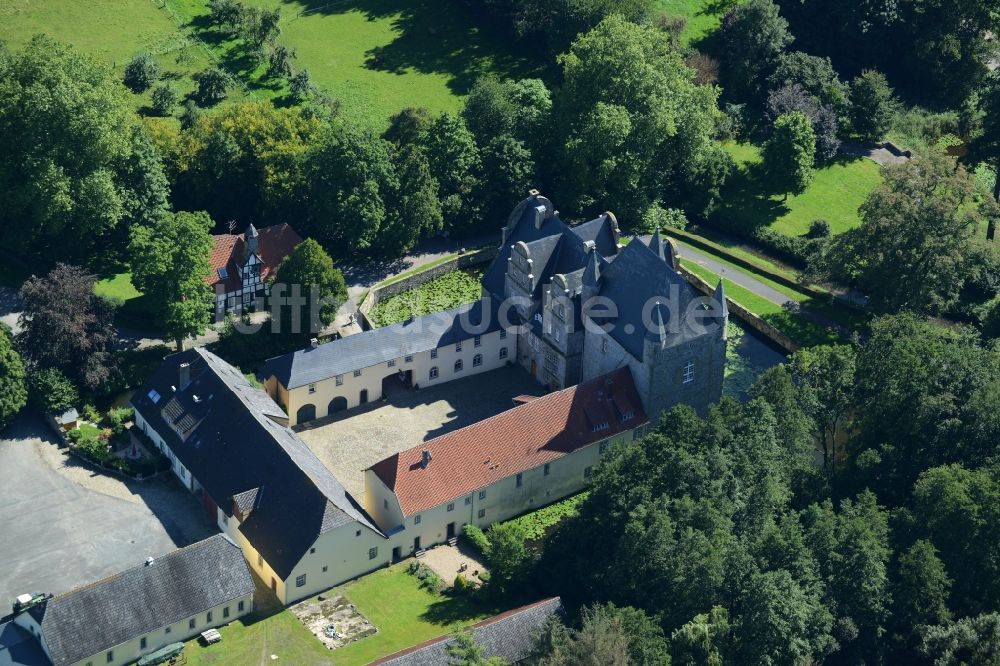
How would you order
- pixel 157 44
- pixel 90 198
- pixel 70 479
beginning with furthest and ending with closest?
pixel 157 44 → pixel 90 198 → pixel 70 479

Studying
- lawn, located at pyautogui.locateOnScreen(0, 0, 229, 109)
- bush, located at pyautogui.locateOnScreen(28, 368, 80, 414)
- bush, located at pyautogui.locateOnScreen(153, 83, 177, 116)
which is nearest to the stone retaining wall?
bush, located at pyautogui.locateOnScreen(153, 83, 177, 116)

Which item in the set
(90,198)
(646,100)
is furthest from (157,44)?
(646,100)

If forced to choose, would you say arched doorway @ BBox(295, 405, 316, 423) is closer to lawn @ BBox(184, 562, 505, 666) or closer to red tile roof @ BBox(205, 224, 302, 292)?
red tile roof @ BBox(205, 224, 302, 292)

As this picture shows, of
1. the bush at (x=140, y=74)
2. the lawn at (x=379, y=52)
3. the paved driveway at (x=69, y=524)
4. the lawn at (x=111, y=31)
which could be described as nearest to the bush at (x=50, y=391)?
the paved driveway at (x=69, y=524)

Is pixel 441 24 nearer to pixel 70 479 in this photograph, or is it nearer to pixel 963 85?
pixel 963 85

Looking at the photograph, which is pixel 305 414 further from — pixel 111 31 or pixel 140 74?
pixel 111 31
